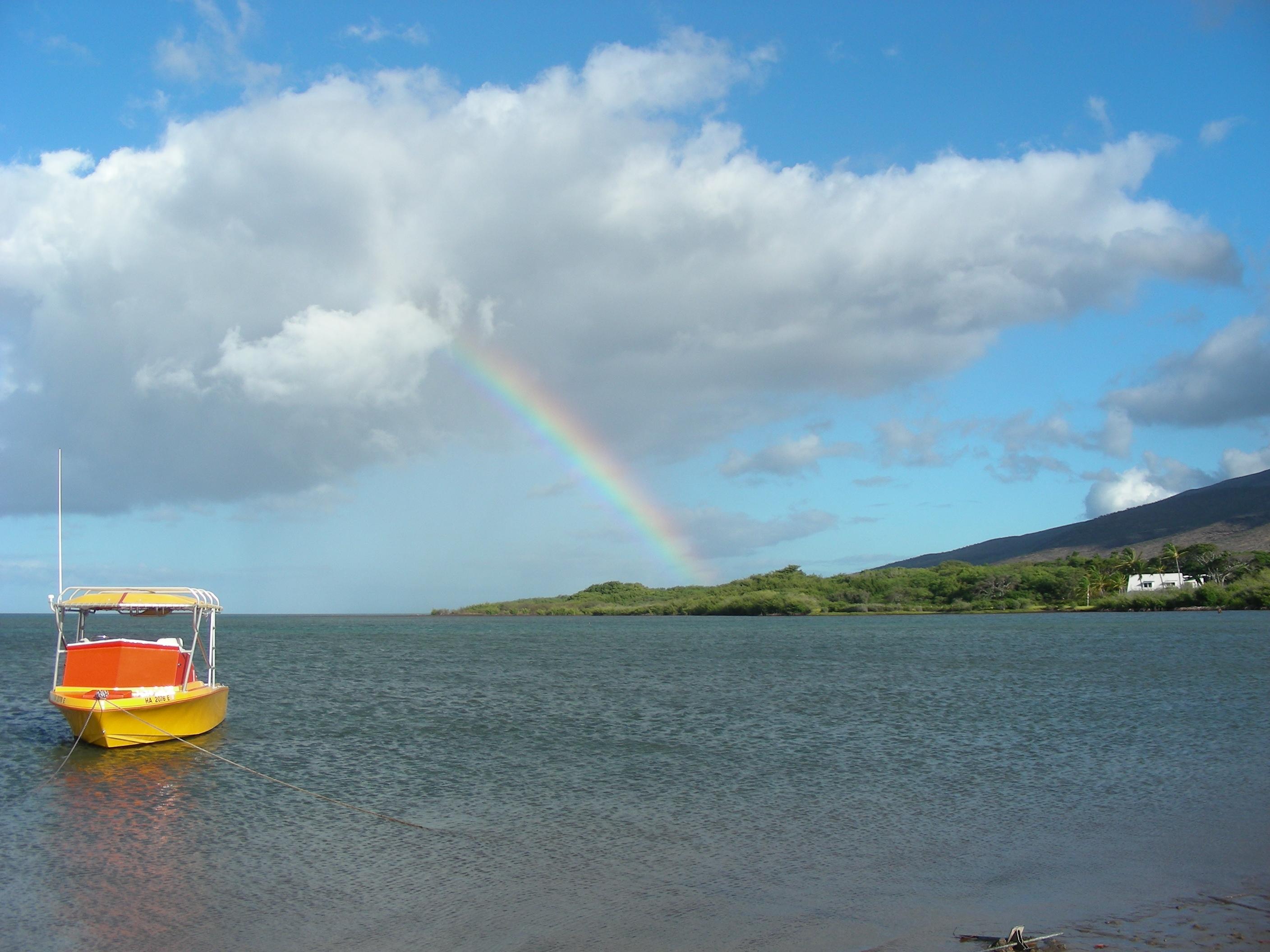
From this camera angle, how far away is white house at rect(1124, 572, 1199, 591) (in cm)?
15838

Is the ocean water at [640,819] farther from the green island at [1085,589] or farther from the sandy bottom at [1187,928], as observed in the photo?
the green island at [1085,589]

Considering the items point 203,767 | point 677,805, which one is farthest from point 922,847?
point 203,767

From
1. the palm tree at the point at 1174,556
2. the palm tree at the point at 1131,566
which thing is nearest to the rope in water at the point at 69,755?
the palm tree at the point at 1131,566

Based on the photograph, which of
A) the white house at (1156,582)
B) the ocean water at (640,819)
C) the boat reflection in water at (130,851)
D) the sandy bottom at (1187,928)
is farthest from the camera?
the white house at (1156,582)

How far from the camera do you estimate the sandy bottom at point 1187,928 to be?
405 inches

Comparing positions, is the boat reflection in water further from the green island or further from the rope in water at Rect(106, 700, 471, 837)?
the green island

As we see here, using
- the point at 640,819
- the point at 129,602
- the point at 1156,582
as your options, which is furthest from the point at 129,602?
the point at 1156,582

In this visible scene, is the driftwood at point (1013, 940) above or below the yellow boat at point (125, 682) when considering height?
below

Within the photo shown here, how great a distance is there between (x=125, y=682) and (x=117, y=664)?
2.02ft

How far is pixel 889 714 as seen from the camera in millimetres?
32594

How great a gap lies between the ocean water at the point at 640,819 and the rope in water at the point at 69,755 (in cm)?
26

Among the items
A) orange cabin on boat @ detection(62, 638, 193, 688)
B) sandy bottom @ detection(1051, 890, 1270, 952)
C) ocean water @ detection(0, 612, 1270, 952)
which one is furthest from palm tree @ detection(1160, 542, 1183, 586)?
orange cabin on boat @ detection(62, 638, 193, 688)

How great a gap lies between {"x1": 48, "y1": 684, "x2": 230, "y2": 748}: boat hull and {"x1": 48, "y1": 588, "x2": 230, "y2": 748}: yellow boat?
0.06 ft

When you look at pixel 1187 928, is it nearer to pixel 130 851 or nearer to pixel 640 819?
pixel 640 819
